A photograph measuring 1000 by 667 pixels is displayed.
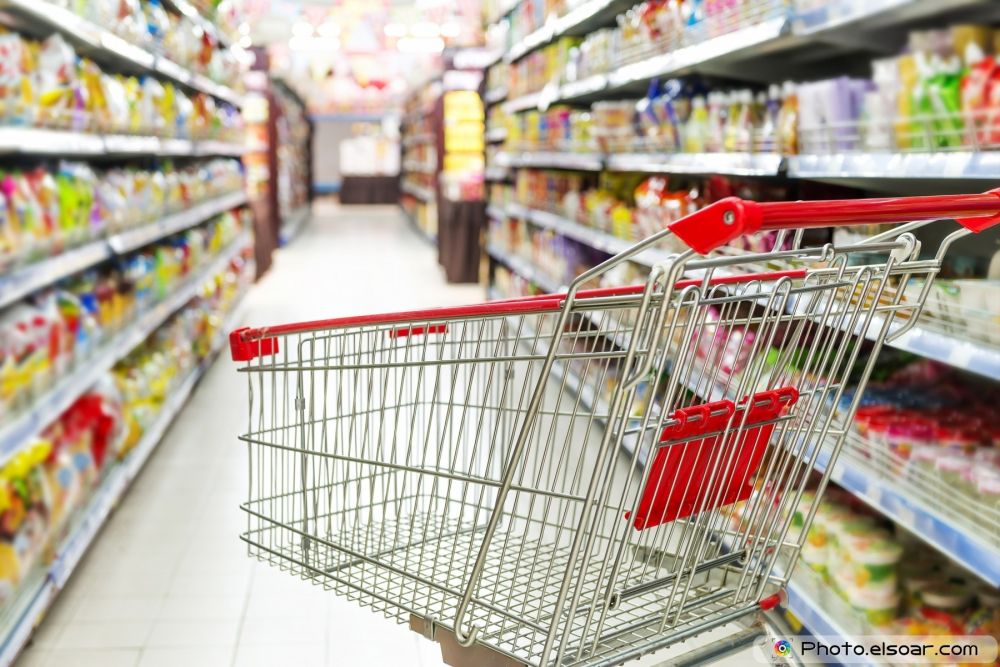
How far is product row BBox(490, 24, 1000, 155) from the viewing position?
2.07 meters

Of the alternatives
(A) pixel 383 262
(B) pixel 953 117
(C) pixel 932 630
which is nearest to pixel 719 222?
(B) pixel 953 117

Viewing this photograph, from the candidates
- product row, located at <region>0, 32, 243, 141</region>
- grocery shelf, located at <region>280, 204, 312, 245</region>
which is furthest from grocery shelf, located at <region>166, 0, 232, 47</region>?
grocery shelf, located at <region>280, 204, 312, 245</region>

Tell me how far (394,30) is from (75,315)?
14213 mm

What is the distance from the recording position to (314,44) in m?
17.2

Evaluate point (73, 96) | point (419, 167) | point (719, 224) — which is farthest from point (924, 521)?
point (419, 167)

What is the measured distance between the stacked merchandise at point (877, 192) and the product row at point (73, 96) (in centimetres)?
176

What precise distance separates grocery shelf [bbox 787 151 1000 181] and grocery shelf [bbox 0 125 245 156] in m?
2.03

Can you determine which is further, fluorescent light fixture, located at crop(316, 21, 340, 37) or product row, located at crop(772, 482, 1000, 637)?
fluorescent light fixture, located at crop(316, 21, 340, 37)

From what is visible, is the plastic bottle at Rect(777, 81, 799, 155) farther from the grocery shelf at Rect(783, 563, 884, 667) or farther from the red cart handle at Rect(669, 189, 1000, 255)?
the red cart handle at Rect(669, 189, 1000, 255)

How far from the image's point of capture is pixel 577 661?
1454 mm

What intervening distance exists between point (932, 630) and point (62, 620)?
229cm

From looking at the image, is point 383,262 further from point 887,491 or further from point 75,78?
point 887,491

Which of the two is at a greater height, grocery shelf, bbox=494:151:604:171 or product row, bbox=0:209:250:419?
grocery shelf, bbox=494:151:604:171

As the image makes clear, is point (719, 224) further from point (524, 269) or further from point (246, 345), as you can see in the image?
point (524, 269)
